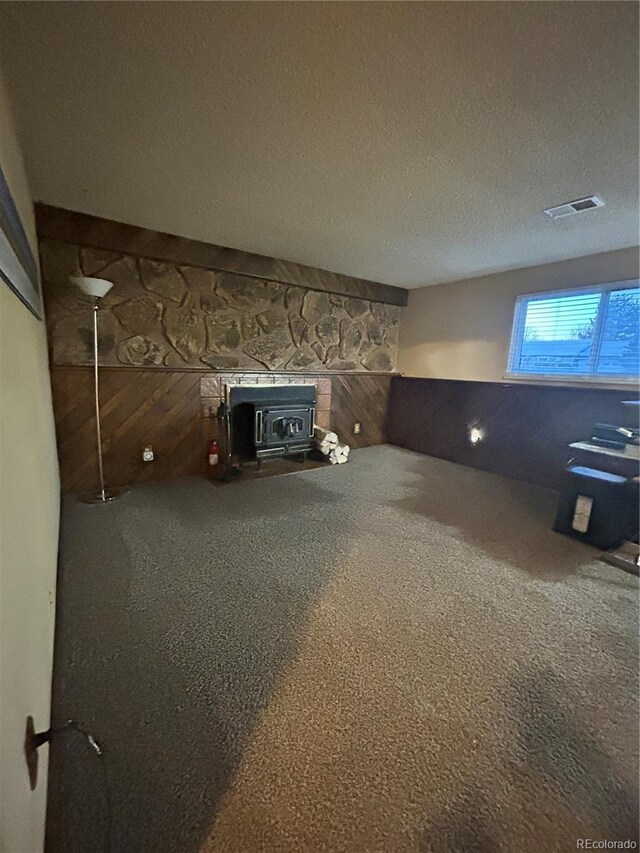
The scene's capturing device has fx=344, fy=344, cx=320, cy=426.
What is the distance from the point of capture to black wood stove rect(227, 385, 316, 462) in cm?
358

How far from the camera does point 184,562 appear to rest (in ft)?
6.61

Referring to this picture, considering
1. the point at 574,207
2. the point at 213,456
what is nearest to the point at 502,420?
the point at 574,207


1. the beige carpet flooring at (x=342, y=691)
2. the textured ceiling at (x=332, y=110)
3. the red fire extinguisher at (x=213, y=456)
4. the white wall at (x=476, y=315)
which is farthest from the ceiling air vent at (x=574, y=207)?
the red fire extinguisher at (x=213, y=456)

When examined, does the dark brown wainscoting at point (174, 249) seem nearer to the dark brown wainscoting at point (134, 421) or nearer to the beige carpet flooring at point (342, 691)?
the dark brown wainscoting at point (134, 421)

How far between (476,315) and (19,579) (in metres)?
4.56

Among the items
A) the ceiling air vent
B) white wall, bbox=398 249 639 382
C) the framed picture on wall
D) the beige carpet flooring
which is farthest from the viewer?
white wall, bbox=398 249 639 382

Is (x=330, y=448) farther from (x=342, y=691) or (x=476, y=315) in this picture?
(x=342, y=691)

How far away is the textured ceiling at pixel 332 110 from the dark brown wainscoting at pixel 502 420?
1501 millimetres

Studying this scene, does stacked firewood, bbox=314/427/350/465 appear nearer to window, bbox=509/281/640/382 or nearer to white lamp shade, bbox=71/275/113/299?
window, bbox=509/281/640/382

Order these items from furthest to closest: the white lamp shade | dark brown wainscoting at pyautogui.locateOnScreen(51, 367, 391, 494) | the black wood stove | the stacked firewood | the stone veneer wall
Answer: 1. the stacked firewood
2. the black wood stove
3. dark brown wainscoting at pyautogui.locateOnScreen(51, 367, 391, 494)
4. the stone veneer wall
5. the white lamp shade

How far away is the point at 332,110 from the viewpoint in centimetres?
148

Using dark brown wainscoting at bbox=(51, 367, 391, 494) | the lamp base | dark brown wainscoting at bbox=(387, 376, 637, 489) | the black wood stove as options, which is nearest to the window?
dark brown wainscoting at bbox=(387, 376, 637, 489)

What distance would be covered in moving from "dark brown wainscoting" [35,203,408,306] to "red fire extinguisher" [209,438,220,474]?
1752 millimetres

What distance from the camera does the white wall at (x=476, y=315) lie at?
10.6ft
